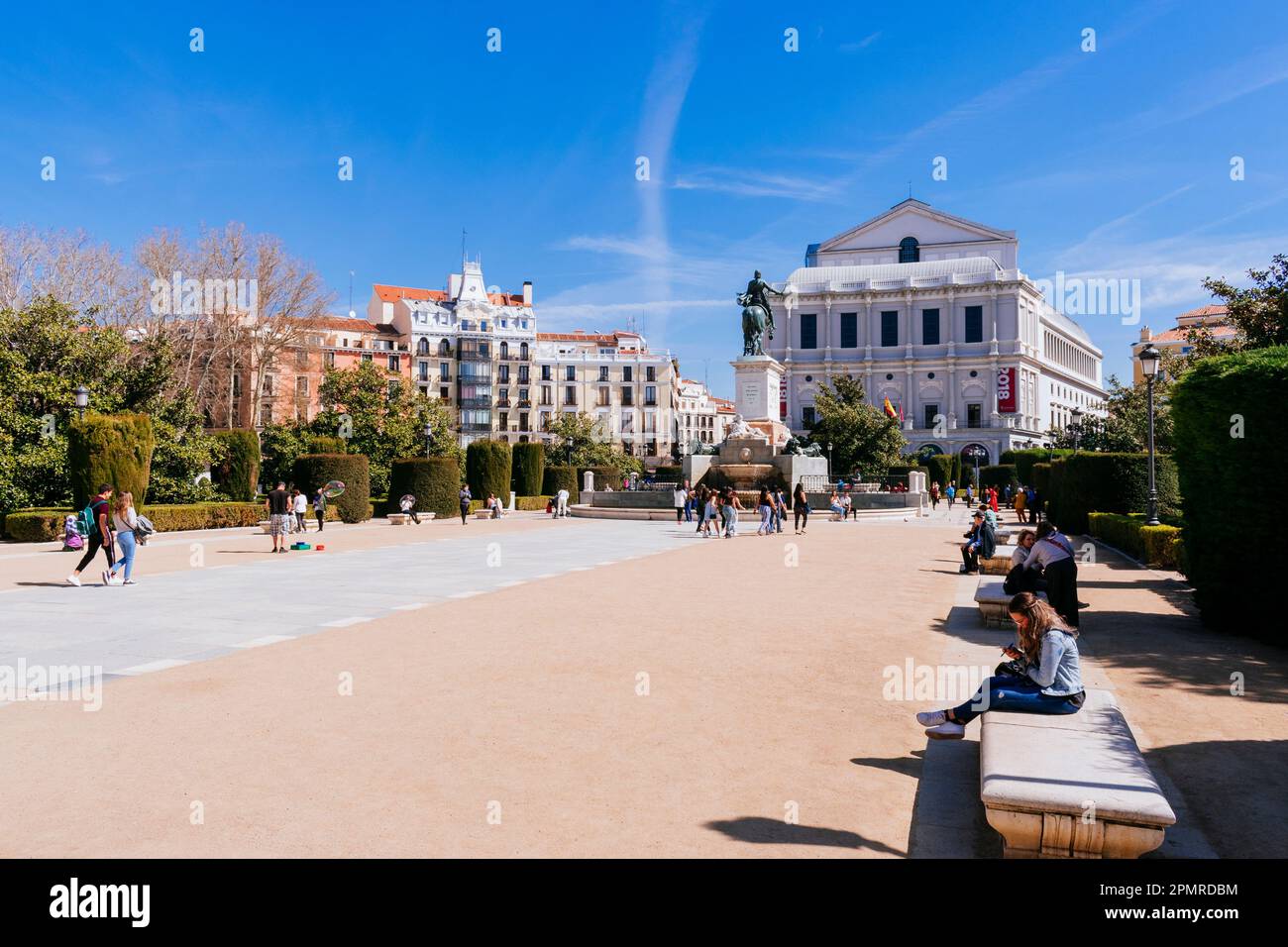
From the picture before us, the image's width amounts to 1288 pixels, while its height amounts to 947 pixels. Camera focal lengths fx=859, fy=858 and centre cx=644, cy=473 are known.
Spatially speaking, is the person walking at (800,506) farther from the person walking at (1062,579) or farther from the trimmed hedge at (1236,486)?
the person walking at (1062,579)

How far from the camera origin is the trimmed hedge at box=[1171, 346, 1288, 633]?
917 cm

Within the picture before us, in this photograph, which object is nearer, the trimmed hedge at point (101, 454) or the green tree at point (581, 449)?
the trimmed hedge at point (101, 454)

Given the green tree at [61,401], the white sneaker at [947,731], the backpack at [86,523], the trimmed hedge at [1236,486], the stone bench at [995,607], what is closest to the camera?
the white sneaker at [947,731]

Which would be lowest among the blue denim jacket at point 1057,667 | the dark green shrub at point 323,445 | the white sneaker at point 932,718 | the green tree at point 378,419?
the white sneaker at point 932,718

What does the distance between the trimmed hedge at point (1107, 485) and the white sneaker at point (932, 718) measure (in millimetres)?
17354

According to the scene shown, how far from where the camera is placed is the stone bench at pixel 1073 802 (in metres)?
3.83

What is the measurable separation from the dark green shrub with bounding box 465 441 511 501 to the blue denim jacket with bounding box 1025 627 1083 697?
37.0 m

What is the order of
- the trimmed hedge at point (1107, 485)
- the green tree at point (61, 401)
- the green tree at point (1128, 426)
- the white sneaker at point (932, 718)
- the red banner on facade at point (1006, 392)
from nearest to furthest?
the white sneaker at point (932, 718) < the trimmed hedge at point (1107, 485) < the green tree at point (61, 401) < the green tree at point (1128, 426) < the red banner on facade at point (1006, 392)

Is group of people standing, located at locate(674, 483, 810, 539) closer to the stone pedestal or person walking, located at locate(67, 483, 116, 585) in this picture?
the stone pedestal

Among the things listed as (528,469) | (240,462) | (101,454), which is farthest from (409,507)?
(528,469)

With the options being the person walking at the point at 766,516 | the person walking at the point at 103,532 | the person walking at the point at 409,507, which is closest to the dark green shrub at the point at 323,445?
the person walking at the point at 409,507

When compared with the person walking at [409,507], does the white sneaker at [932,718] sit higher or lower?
lower

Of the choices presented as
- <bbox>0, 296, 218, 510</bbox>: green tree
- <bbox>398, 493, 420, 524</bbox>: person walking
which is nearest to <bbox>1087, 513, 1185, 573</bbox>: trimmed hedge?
<bbox>398, 493, 420, 524</bbox>: person walking
